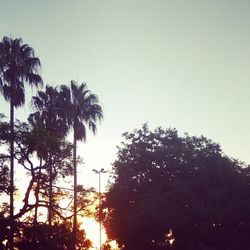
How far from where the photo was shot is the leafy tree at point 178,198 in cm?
4084

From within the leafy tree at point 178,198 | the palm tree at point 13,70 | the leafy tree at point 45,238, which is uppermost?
the palm tree at point 13,70

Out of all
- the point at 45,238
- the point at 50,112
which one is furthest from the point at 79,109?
the point at 45,238

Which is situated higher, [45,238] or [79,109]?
[79,109]

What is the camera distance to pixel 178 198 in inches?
1642

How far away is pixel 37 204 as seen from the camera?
92.2 ft

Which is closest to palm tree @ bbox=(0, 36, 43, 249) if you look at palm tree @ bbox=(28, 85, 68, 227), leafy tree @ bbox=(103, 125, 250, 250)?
palm tree @ bbox=(28, 85, 68, 227)

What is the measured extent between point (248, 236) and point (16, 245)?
24.5m

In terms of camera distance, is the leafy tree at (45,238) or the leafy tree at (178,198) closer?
the leafy tree at (45,238)

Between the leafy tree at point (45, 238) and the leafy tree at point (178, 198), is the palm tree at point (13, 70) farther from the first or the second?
the leafy tree at point (178, 198)

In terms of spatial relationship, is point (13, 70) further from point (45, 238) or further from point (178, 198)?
point (178, 198)

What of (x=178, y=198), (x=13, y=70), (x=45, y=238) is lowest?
(x=45, y=238)

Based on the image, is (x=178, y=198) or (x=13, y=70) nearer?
(x=13, y=70)

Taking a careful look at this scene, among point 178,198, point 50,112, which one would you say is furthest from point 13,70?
point 178,198

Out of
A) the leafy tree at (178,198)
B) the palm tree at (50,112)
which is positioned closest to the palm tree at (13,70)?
the palm tree at (50,112)
